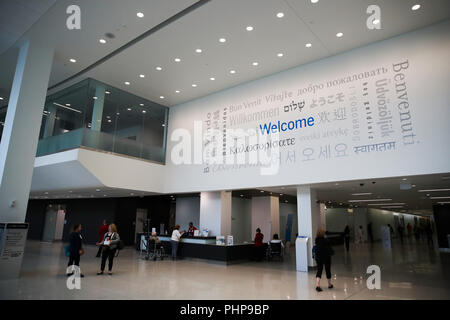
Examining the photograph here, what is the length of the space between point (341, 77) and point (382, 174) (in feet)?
11.1

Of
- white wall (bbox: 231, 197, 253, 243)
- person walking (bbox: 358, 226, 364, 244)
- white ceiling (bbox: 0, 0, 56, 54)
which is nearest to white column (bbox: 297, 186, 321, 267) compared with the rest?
white wall (bbox: 231, 197, 253, 243)

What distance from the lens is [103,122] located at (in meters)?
11.4

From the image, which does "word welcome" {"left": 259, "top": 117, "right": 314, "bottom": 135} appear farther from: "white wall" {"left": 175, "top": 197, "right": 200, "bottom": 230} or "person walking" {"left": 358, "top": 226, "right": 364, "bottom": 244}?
"person walking" {"left": 358, "top": 226, "right": 364, "bottom": 244}

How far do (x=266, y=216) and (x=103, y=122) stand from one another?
10.4 meters

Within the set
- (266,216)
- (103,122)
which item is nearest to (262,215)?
(266,216)

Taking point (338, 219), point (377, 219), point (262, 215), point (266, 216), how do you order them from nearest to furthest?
point (266, 216) → point (262, 215) → point (338, 219) → point (377, 219)

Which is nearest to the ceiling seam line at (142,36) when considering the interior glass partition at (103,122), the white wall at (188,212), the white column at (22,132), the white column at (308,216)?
the interior glass partition at (103,122)

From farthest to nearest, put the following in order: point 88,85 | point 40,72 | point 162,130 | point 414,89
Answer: point 162,130, point 88,85, point 40,72, point 414,89

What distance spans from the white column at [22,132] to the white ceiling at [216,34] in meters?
0.91

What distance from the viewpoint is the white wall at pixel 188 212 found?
1631cm

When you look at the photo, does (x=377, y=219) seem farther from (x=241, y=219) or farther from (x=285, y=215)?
(x=241, y=219)

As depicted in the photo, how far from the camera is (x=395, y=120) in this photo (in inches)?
309
